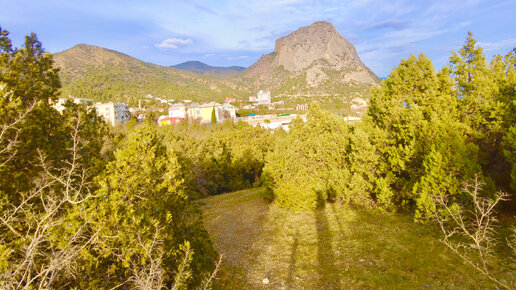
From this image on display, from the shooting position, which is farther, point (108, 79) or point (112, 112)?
point (108, 79)

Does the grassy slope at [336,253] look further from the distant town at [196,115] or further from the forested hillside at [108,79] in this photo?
the forested hillside at [108,79]

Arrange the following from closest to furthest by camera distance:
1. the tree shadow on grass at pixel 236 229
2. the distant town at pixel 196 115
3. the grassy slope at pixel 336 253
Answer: the grassy slope at pixel 336 253, the tree shadow on grass at pixel 236 229, the distant town at pixel 196 115

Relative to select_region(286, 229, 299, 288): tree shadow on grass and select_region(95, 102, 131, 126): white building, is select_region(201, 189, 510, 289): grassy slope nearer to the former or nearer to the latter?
select_region(286, 229, 299, 288): tree shadow on grass

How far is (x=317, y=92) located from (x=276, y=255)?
140689 millimetres

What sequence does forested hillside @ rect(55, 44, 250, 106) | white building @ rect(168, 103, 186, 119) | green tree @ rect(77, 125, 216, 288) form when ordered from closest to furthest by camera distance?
green tree @ rect(77, 125, 216, 288), white building @ rect(168, 103, 186, 119), forested hillside @ rect(55, 44, 250, 106)

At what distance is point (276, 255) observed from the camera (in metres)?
11.5

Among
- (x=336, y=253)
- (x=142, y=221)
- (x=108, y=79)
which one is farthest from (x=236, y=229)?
(x=108, y=79)

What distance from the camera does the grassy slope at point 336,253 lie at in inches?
333

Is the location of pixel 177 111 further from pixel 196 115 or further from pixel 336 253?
pixel 336 253

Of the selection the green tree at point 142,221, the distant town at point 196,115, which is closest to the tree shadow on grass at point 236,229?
the green tree at point 142,221

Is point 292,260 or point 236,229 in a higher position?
point 292,260

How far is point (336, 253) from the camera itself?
35.2ft

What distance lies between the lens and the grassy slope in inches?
333

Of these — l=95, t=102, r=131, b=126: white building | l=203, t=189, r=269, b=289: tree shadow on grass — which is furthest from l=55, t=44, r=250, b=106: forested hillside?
l=203, t=189, r=269, b=289: tree shadow on grass
